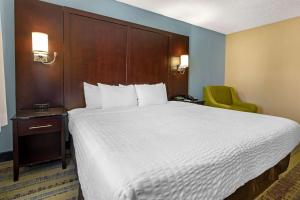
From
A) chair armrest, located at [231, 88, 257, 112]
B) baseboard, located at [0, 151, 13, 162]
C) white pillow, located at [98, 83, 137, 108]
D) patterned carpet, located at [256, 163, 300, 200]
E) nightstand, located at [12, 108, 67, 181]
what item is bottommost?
patterned carpet, located at [256, 163, 300, 200]

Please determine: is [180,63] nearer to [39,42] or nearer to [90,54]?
[90,54]

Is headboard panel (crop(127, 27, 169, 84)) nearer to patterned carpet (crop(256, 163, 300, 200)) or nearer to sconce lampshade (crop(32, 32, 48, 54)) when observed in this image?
sconce lampshade (crop(32, 32, 48, 54))

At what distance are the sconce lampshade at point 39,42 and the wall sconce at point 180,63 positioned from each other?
218 centimetres

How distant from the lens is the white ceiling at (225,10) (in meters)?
2.79

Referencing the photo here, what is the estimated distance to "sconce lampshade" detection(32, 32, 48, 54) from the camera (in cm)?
203

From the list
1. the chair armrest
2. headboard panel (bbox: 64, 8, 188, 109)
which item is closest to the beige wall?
the chair armrest

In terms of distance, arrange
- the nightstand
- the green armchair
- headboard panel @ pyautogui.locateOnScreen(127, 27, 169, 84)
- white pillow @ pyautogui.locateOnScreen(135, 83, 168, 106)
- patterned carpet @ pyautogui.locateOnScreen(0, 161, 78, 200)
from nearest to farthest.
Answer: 1. patterned carpet @ pyautogui.locateOnScreen(0, 161, 78, 200)
2. the nightstand
3. white pillow @ pyautogui.locateOnScreen(135, 83, 168, 106)
4. headboard panel @ pyautogui.locateOnScreen(127, 27, 169, 84)
5. the green armchair

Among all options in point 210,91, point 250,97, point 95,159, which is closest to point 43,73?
point 95,159

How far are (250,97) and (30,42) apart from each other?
4294mm

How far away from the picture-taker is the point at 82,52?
8.23ft

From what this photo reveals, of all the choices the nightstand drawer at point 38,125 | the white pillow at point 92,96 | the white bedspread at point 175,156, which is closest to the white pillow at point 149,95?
the white pillow at point 92,96

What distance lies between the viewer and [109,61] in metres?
2.73

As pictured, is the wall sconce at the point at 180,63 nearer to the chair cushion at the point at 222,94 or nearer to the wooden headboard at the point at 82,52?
the wooden headboard at the point at 82,52

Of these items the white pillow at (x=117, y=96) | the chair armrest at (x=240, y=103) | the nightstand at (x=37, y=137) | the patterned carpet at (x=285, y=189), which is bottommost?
the patterned carpet at (x=285, y=189)
